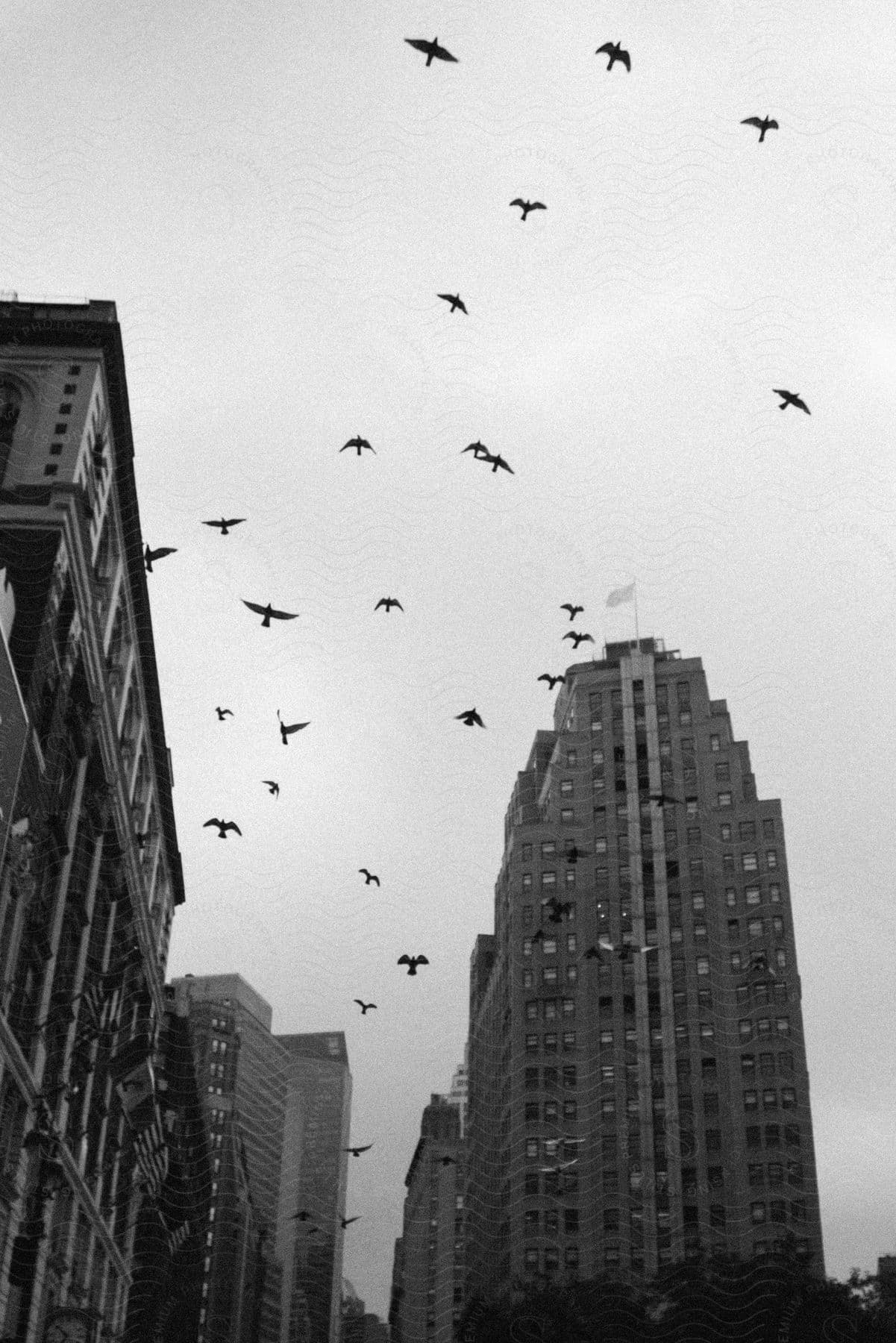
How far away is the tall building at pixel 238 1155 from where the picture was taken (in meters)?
85.2

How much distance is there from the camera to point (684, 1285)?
41.2 meters

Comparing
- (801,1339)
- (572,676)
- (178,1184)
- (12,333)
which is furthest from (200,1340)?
(12,333)

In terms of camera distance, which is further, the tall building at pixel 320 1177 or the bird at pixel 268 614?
the tall building at pixel 320 1177

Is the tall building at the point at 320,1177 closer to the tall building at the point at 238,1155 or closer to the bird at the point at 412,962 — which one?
the tall building at the point at 238,1155

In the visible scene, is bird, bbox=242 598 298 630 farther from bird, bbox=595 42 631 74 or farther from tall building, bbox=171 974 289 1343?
tall building, bbox=171 974 289 1343

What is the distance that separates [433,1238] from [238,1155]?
21939 mm

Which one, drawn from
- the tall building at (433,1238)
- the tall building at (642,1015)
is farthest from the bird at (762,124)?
the tall building at (433,1238)

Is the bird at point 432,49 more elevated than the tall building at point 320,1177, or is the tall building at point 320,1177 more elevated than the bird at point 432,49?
the tall building at point 320,1177

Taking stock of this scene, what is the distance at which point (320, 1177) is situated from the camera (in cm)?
13112

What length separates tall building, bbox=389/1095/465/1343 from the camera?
8000cm

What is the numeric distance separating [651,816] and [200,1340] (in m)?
39.9

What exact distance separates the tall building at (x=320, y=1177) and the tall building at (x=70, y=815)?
256 feet

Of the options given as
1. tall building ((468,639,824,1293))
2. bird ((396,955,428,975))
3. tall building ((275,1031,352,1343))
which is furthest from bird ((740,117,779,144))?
tall building ((275,1031,352,1343))

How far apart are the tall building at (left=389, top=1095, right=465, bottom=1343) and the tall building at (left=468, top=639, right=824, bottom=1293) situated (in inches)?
309
